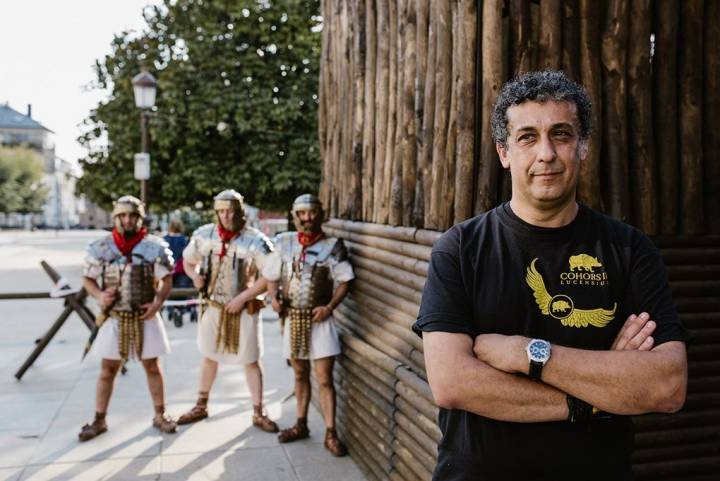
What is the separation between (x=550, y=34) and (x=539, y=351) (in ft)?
5.52

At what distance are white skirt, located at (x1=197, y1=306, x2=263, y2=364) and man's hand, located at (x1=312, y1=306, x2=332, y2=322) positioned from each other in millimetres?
882

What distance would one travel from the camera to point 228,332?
5520 millimetres

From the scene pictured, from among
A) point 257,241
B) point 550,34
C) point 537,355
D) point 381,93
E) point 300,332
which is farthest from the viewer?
point 257,241

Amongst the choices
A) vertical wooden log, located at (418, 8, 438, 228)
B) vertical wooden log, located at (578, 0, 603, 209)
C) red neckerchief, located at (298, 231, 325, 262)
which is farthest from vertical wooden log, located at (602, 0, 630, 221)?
red neckerchief, located at (298, 231, 325, 262)

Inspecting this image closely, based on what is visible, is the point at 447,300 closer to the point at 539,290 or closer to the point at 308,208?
the point at 539,290

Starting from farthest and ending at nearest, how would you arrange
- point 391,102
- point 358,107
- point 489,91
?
point 358,107 < point 391,102 < point 489,91

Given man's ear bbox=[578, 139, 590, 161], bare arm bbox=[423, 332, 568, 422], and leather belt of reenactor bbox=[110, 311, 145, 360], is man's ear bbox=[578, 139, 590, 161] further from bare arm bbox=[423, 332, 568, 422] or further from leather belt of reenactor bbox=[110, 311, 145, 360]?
leather belt of reenactor bbox=[110, 311, 145, 360]

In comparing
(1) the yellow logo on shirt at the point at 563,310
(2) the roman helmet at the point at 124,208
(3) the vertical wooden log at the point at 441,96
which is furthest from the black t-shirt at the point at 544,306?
(2) the roman helmet at the point at 124,208

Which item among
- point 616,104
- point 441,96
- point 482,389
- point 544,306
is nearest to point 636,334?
point 544,306

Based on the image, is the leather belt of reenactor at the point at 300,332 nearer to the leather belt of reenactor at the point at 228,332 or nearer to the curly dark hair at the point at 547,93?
the leather belt of reenactor at the point at 228,332

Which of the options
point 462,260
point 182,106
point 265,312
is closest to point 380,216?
point 462,260

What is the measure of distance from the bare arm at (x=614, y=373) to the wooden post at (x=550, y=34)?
1.55 metres

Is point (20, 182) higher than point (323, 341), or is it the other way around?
point (20, 182)

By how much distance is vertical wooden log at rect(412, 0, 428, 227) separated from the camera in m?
3.77
